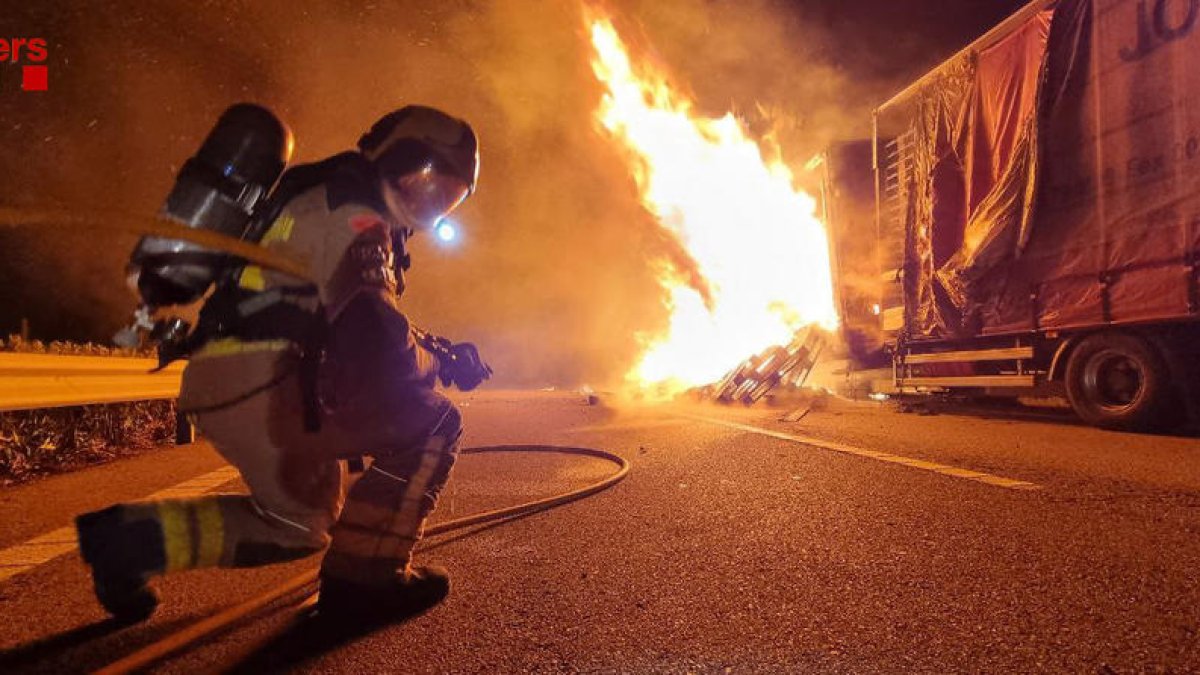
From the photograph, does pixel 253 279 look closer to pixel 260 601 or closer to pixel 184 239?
pixel 184 239

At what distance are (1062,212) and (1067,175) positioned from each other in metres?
A: 0.40

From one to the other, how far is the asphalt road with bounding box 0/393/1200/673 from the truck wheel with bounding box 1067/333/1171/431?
242 centimetres

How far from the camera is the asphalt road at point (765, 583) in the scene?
1898 millimetres

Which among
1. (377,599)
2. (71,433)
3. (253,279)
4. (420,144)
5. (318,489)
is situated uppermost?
(420,144)

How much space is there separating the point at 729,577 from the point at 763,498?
1.47m

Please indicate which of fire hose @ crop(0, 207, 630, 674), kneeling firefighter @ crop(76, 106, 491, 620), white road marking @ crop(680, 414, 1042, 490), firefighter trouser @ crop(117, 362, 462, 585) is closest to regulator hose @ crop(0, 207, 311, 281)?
fire hose @ crop(0, 207, 630, 674)

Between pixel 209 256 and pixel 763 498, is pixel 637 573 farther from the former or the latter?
pixel 209 256

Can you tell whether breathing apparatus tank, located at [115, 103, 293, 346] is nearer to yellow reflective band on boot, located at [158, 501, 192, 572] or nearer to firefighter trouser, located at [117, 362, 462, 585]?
firefighter trouser, located at [117, 362, 462, 585]

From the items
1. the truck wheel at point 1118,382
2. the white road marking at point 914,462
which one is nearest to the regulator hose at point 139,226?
the white road marking at point 914,462

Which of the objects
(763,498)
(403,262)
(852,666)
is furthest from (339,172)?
(763,498)

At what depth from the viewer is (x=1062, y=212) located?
24.1ft

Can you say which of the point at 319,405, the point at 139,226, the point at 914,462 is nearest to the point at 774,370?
the point at 914,462

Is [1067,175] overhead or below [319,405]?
overhead

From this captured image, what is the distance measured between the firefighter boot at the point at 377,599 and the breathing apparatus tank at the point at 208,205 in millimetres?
1033
